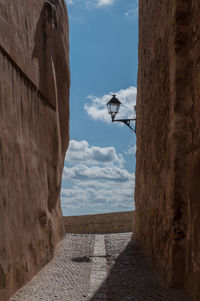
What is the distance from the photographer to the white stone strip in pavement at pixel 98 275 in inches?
130

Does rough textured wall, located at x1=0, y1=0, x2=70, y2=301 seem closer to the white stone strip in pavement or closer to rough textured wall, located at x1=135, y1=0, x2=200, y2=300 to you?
the white stone strip in pavement

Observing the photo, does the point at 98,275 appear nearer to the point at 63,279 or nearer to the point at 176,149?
the point at 63,279

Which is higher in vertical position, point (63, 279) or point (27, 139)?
point (27, 139)

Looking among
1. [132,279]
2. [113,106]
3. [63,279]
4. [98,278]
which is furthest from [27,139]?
[113,106]

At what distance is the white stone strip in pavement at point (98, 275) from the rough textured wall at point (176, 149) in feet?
2.28

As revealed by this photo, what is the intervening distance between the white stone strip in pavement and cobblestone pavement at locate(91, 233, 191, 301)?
0.04m

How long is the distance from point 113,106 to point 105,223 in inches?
154

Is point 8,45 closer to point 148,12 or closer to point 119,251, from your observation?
point 148,12

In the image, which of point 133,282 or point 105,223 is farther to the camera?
point 105,223

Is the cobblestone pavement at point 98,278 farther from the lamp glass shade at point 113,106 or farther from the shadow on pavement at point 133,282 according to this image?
the lamp glass shade at point 113,106

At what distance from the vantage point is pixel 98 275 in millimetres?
4035

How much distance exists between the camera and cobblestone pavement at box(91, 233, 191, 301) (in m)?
3.16

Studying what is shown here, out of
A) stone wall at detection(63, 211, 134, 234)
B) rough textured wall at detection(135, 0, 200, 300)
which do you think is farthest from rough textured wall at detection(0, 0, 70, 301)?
stone wall at detection(63, 211, 134, 234)

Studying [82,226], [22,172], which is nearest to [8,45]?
[22,172]
